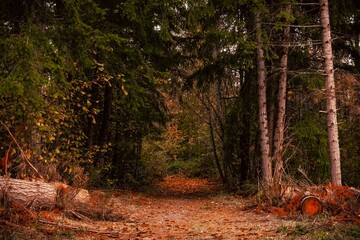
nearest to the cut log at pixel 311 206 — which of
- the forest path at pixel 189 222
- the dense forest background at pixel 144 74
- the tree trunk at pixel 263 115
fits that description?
the forest path at pixel 189 222

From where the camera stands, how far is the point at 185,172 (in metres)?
25.8

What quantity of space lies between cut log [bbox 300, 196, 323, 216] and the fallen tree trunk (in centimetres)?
463

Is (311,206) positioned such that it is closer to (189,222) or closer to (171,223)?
(189,222)

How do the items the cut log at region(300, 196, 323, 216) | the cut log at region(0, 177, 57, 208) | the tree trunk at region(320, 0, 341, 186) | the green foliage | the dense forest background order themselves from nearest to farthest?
the cut log at region(0, 177, 57, 208) → the dense forest background → the cut log at region(300, 196, 323, 216) → the tree trunk at region(320, 0, 341, 186) → the green foliage

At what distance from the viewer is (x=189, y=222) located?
318 inches

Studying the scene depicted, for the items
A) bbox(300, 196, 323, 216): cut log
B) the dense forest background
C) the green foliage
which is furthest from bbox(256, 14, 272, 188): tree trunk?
bbox(300, 196, 323, 216): cut log

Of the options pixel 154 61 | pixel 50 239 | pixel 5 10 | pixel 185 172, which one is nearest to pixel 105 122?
pixel 154 61

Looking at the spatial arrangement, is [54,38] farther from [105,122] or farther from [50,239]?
[105,122]

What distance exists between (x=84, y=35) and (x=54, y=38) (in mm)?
680

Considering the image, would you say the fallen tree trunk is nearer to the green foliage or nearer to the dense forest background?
the dense forest background

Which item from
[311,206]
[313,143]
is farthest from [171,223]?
[313,143]

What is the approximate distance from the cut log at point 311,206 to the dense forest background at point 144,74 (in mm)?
1743

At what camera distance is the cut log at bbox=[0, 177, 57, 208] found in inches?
237

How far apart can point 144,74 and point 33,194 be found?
460 centimetres
